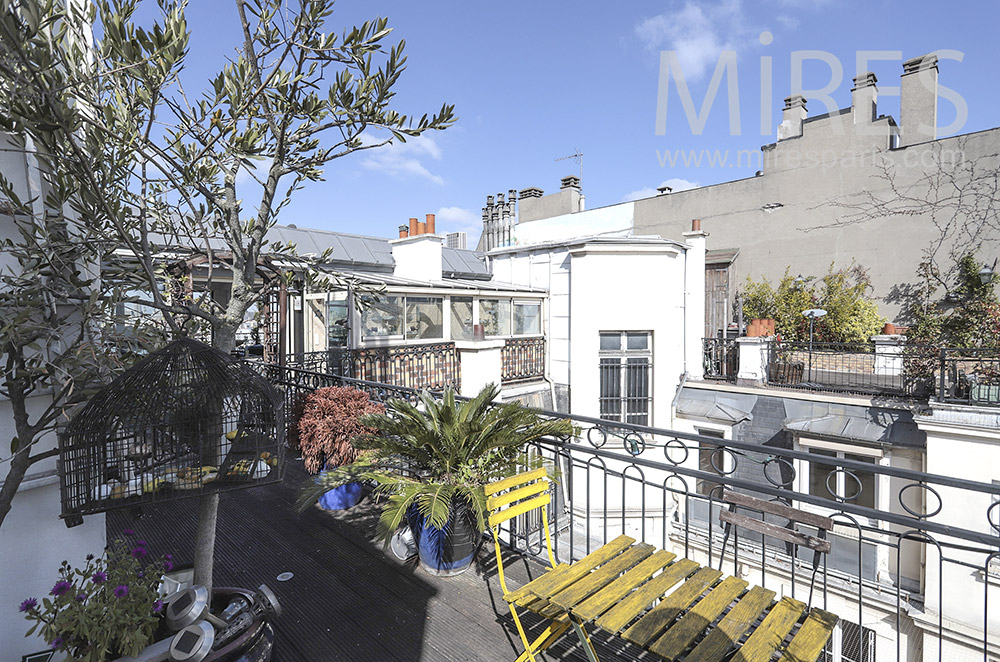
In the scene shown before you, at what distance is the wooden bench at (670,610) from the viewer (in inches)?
80.8

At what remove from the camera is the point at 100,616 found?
7.17ft

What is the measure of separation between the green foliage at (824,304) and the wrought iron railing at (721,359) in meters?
2.96

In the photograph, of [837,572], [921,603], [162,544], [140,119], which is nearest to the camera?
[140,119]

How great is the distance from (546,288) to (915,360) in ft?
27.5

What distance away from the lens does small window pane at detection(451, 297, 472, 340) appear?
1161 cm

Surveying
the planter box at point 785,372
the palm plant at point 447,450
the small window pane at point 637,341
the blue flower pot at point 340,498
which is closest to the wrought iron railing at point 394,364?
the blue flower pot at point 340,498

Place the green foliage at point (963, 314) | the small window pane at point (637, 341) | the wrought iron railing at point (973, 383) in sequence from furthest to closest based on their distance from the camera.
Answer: the small window pane at point (637, 341) → the green foliage at point (963, 314) → the wrought iron railing at point (973, 383)

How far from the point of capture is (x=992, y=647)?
22.6ft

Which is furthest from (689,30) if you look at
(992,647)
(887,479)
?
(992,647)

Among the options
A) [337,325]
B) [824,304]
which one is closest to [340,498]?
[337,325]

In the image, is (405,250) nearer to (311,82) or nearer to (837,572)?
(311,82)

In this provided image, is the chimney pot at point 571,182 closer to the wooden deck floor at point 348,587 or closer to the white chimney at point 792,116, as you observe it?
the white chimney at point 792,116

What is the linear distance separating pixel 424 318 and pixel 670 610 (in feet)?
30.0

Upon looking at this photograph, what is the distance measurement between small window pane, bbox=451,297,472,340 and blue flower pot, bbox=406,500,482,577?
7984 mm
